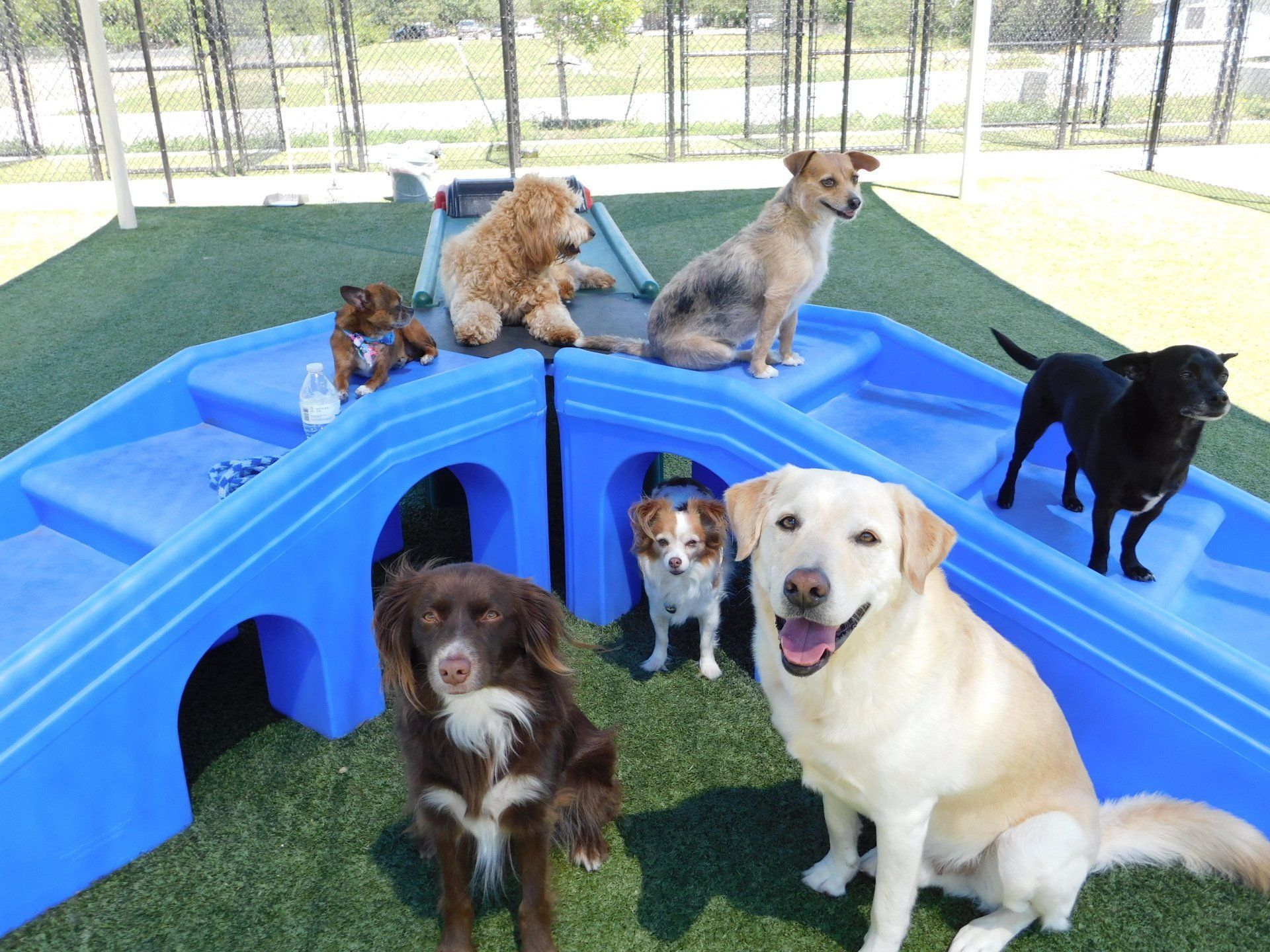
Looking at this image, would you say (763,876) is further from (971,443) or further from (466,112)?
(466,112)

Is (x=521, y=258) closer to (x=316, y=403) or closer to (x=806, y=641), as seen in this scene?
(x=316, y=403)

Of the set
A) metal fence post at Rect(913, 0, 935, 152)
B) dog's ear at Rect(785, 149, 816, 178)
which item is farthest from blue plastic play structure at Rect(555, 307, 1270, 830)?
metal fence post at Rect(913, 0, 935, 152)

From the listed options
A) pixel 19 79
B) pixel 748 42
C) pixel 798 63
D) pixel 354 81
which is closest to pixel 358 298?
pixel 354 81

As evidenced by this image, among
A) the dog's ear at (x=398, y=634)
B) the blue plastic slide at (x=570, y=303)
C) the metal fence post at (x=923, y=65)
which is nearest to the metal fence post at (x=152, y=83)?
the blue plastic slide at (x=570, y=303)

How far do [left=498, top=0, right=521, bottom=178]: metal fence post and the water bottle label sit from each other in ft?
32.1

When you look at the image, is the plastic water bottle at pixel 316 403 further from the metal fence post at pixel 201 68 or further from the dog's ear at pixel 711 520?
the metal fence post at pixel 201 68

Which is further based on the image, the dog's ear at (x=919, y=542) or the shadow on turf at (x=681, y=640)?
the shadow on turf at (x=681, y=640)

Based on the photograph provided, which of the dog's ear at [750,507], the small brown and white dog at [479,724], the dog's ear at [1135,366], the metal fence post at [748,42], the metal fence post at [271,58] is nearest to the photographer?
the dog's ear at [750,507]

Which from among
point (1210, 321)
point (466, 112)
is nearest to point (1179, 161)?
point (1210, 321)

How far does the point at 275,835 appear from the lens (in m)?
3.10

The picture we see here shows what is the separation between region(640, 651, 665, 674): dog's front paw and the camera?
13.1 feet

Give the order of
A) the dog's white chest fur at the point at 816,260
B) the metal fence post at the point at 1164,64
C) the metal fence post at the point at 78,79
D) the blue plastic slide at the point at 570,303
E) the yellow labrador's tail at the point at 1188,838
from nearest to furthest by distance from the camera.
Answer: the yellow labrador's tail at the point at 1188,838
the dog's white chest fur at the point at 816,260
the blue plastic slide at the point at 570,303
the metal fence post at the point at 1164,64
the metal fence post at the point at 78,79

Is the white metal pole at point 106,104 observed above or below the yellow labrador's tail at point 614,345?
above

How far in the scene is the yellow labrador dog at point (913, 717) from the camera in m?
2.24
